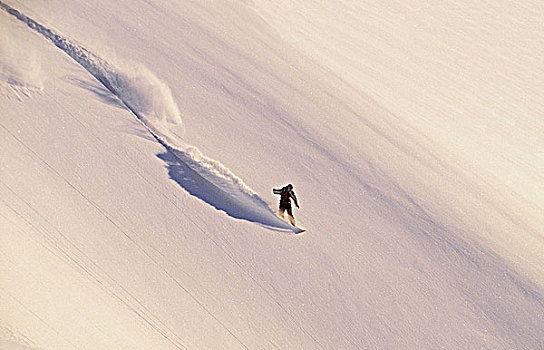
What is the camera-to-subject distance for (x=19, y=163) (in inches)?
235

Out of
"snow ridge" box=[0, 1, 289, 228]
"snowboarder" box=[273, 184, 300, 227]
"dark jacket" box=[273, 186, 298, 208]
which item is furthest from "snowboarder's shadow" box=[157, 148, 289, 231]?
"dark jacket" box=[273, 186, 298, 208]

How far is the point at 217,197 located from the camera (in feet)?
20.9

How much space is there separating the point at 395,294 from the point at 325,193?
1.64m

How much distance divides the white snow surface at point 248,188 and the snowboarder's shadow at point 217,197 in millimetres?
25

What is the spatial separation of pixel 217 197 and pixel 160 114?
1497 mm

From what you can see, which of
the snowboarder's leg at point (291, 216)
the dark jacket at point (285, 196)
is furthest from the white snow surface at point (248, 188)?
the dark jacket at point (285, 196)

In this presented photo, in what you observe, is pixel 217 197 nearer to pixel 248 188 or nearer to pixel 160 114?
pixel 248 188

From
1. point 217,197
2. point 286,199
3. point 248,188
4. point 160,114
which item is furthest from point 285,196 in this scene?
point 160,114

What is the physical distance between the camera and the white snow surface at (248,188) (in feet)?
18.1

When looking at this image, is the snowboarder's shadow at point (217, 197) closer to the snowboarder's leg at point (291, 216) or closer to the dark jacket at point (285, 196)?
the snowboarder's leg at point (291, 216)

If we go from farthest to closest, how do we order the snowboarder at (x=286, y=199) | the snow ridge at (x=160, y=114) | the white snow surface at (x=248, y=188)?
the snow ridge at (x=160, y=114), the snowboarder at (x=286, y=199), the white snow surface at (x=248, y=188)

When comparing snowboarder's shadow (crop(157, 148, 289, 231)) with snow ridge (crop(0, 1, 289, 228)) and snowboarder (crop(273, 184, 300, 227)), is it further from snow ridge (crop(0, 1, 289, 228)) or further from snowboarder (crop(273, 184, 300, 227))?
snowboarder (crop(273, 184, 300, 227))

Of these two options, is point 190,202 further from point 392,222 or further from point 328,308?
point 392,222

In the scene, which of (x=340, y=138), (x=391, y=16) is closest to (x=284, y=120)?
(x=340, y=138)
